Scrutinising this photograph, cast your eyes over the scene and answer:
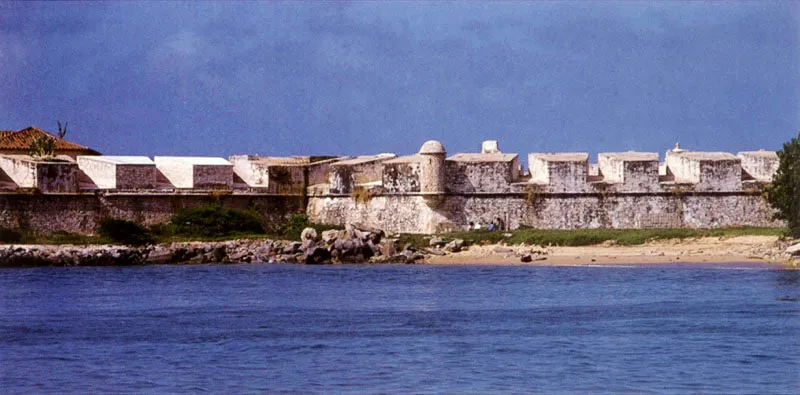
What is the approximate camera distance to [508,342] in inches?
726

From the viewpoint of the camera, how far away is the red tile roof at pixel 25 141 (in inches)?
1639

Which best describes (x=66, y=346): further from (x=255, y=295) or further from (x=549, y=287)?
(x=549, y=287)

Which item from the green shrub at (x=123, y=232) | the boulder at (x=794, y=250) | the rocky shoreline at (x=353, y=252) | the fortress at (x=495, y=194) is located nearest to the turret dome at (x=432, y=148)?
the fortress at (x=495, y=194)

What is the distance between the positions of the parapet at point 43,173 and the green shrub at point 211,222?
124 inches

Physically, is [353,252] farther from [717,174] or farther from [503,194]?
[717,174]

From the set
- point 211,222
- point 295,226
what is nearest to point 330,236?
point 295,226

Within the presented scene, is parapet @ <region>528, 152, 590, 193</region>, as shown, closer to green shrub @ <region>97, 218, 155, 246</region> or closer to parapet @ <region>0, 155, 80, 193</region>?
green shrub @ <region>97, 218, 155, 246</region>

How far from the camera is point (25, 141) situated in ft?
138

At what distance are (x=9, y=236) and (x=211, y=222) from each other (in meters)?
5.54

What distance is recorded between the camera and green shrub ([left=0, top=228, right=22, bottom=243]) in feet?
117

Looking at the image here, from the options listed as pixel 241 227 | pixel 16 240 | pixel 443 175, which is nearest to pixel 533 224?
pixel 443 175

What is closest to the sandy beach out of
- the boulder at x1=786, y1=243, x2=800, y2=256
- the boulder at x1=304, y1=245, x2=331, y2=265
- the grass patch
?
the grass patch

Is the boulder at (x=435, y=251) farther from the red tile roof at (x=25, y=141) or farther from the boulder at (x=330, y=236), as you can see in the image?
the red tile roof at (x=25, y=141)

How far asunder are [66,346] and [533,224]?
20.3 m
